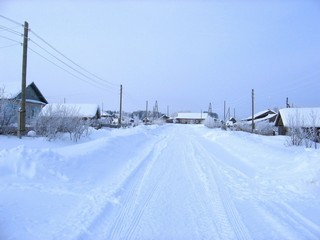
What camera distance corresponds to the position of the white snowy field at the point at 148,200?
421 cm

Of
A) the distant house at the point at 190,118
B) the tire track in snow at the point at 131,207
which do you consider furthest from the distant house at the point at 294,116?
the distant house at the point at 190,118

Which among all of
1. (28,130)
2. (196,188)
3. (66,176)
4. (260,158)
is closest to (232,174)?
(196,188)

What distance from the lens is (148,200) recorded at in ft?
18.7

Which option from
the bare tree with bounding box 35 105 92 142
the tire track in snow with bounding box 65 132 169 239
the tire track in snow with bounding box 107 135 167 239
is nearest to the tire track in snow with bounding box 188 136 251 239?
the tire track in snow with bounding box 107 135 167 239

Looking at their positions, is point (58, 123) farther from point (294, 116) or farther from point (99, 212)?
point (294, 116)

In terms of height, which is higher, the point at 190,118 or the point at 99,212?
the point at 190,118

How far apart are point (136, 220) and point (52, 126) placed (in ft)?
45.0

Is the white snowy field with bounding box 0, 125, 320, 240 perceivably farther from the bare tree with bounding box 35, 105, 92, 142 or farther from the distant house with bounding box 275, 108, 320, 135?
the distant house with bounding box 275, 108, 320, 135

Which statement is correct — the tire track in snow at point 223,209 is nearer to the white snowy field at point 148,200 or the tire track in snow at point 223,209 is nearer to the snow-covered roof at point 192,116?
the white snowy field at point 148,200

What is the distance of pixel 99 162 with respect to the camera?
962cm

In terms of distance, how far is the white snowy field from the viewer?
421 centimetres

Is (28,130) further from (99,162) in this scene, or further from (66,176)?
(66,176)

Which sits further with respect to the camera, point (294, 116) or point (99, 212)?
point (294, 116)

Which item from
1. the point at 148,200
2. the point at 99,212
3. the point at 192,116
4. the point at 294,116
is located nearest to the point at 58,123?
the point at 148,200
